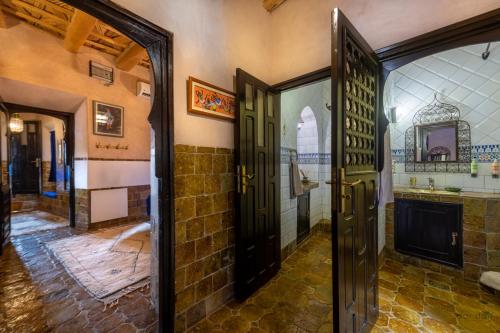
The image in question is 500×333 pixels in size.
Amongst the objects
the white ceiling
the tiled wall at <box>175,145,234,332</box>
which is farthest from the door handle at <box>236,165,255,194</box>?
the white ceiling

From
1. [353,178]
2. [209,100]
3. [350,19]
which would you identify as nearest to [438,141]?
[350,19]

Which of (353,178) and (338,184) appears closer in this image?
(338,184)

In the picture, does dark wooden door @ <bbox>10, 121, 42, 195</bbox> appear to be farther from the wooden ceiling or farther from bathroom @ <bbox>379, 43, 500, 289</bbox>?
bathroom @ <bbox>379, 43, 500, 289</bbox>

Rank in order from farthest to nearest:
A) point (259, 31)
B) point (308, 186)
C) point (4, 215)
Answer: point (308, 186) < point (4, 215) < point (259, 31)

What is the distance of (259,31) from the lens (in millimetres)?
2115

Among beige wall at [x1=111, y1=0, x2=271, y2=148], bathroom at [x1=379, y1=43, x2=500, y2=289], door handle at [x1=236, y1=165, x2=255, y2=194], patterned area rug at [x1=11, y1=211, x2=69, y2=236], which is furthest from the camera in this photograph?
patterned area rug at [x1=11, y1=211, x2=69, y2=236]

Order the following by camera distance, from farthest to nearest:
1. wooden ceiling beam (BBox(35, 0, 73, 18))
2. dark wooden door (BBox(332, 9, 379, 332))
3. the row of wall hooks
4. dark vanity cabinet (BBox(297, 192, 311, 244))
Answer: the row of wall hooks, dark vanity cabinet (BBox(297, 192, 311, 244)), wooden ceiling beam (BBox(35, 0, 73, 18)), dark wooden door (BBox(332, 9, 379, 332))

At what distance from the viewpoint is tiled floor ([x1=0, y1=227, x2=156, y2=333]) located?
148cm

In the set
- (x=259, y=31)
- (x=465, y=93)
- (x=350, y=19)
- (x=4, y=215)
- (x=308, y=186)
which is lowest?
(x=4, y=215)

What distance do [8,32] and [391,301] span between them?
5425 millimetres

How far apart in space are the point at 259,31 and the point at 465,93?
265 cm

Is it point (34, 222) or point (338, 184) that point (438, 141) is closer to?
point (338, 184)

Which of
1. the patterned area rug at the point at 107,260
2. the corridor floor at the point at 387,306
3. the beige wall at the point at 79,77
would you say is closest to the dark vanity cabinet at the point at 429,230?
the corridor floor at the point at 387,306

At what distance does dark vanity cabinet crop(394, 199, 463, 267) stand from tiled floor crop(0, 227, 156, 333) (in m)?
2.82
